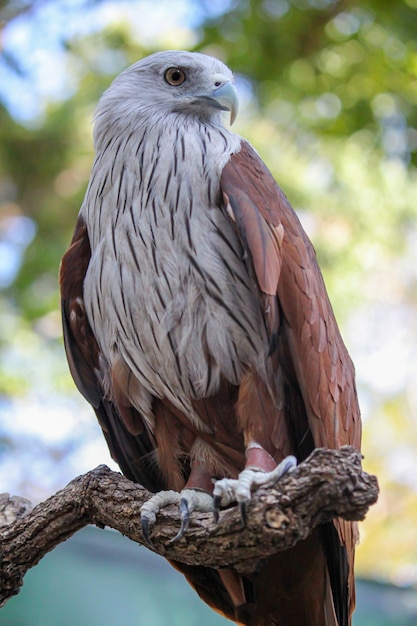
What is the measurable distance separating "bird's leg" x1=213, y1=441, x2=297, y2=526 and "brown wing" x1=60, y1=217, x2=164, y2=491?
753mm

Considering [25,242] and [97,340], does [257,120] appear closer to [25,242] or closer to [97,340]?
[25,242]

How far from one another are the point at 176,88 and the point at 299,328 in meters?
1.38

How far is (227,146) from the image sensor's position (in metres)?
3.30

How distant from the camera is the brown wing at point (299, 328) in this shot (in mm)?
2949

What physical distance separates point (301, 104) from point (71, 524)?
541 cm

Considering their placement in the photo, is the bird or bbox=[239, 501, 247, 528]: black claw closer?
bbox=[239, 501, 247, 528]: black claw

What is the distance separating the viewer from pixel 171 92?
362 centimetres

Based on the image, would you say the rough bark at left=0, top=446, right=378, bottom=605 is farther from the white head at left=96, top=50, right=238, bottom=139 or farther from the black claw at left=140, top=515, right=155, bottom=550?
the white head at left=96, top=50, right=238, bottom=139

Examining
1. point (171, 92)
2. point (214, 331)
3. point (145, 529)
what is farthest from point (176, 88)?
point (145, 529)

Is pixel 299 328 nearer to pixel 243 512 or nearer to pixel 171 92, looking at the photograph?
pixel 243 512

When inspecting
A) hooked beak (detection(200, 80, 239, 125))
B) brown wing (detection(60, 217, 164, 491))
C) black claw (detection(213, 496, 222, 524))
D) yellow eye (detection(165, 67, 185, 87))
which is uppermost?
yellow eye (detection(165, 67, 185, 87))

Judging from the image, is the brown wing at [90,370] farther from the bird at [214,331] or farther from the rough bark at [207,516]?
the rough bark at [207,516]

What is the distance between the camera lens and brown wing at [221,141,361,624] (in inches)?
116

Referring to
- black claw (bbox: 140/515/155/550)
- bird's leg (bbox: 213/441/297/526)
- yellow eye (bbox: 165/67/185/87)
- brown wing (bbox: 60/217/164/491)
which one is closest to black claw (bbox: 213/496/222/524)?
bird's leg (bbox: 213/441/297/526)
